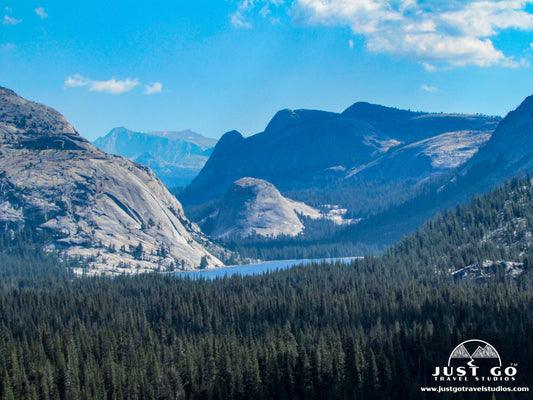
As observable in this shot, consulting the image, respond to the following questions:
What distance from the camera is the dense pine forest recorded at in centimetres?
10800

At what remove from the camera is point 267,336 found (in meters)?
130

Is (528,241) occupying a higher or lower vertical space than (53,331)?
higher

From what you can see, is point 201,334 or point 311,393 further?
point 201,334

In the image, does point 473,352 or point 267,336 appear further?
point 267,336

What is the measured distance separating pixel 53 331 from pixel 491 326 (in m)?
96.0

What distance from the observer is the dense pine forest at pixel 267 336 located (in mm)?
108000

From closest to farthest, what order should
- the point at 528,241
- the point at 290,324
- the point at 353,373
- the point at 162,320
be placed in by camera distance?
the point at 353,373
the point at 290,324
the point at 162,320
the point at 528,241

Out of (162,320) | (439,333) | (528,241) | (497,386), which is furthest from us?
(528,241)

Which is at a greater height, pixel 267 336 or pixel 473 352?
pixel 267 336

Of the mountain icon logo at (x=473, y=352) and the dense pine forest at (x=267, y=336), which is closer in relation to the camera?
the dense pine forest at (x=267, y=336)

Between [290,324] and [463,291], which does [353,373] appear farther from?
[463,291]

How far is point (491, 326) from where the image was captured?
11994 cm

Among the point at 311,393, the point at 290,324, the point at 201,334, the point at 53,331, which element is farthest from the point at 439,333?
the point at 53,331

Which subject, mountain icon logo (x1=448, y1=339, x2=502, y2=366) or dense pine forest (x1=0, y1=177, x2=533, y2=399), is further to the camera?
mountain icon logo (x1=448, y1=339, x2=502, y2=366)
